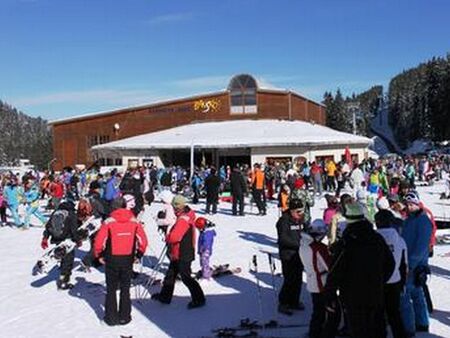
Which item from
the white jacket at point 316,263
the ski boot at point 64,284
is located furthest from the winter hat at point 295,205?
the ski boot at point 64,284

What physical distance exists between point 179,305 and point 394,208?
3515 mm

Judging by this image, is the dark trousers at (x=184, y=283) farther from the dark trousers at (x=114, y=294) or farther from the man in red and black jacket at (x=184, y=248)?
the dark trousers at (x=114, y=294)

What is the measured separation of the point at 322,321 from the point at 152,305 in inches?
Result: 122

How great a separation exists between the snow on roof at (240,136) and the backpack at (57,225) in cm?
2390

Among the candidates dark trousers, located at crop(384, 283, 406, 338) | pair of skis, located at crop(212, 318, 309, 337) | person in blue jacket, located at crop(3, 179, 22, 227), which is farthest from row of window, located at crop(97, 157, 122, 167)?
dark trousers, located at crop(384, 283, 406, 338)

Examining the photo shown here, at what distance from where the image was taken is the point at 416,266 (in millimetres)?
6668

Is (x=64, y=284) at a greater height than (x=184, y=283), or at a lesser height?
lesser

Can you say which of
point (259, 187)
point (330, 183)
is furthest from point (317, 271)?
point (330, 183)

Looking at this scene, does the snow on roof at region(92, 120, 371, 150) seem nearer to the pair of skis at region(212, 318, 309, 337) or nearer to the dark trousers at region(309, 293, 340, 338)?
the pair of skis at region(212, 318, 309, 337)

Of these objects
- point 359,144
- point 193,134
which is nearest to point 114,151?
point 193,134

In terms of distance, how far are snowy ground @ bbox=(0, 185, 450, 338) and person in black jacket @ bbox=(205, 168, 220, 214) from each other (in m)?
5.94

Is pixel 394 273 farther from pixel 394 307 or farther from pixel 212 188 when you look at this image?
pixel 212 188

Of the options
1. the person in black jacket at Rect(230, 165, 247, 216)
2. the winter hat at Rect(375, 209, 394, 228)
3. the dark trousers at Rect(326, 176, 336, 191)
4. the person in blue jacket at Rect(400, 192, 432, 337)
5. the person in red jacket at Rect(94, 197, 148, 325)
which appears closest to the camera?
the winter hat at Rect(375, 209, 394, 228)

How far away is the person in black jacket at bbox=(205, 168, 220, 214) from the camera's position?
62.8 feet
